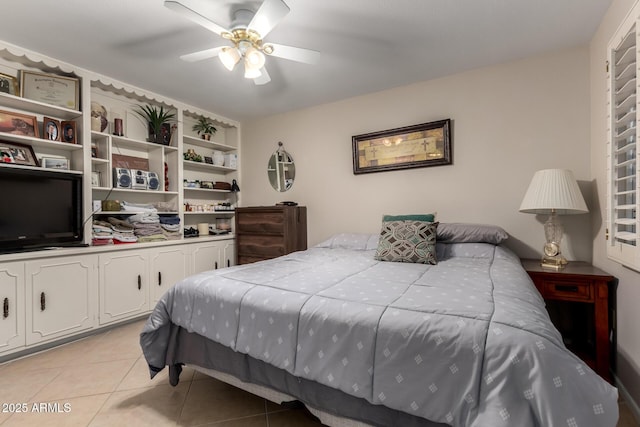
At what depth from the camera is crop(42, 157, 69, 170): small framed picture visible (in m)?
2.53

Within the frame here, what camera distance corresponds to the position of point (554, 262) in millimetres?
2137

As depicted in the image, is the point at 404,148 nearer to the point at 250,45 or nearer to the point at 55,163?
the point at 250,45

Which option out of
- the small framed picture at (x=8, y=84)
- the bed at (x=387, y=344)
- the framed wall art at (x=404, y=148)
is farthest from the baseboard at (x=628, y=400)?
the small framed picture at (x=8, y=84)

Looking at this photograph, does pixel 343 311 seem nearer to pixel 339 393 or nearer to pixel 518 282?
pixel 339 393

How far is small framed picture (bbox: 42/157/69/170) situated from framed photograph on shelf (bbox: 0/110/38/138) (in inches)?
8.1

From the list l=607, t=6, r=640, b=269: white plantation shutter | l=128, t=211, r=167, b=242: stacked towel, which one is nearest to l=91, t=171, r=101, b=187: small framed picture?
l=128, t=211, r=167, b=242: stacked towel

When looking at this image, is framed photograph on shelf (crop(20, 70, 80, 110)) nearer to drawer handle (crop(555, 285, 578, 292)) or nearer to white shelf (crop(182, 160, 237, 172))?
white shelf (crop(182, 160, 237, 172))

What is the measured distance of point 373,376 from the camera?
1081mm

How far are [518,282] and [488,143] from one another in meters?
1.69

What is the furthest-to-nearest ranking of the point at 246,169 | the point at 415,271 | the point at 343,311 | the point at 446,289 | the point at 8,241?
the point at 246,169, the point at 8,241, the point at 415,271, the point at 446,289, the point at 343,311

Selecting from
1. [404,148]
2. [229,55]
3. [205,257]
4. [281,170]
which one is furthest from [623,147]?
[205,257]

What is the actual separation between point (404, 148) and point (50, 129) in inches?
128

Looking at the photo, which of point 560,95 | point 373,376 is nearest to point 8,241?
point 373,376

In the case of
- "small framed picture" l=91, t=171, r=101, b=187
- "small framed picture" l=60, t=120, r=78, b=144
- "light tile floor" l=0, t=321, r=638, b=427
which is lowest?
"light tile floor" l=0, t=321, r=638, b=427
